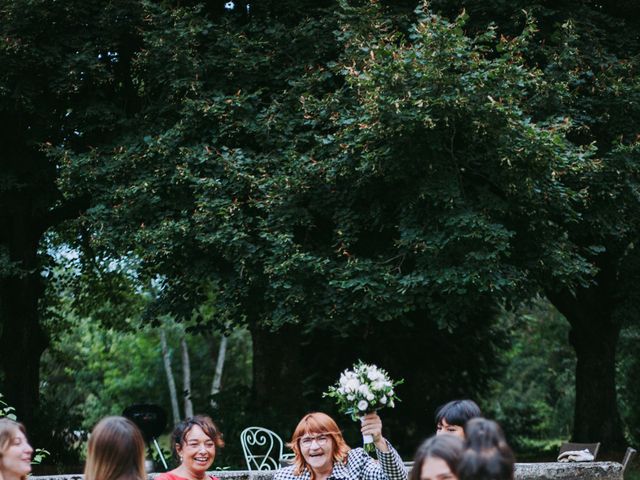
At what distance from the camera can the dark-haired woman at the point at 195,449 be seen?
6.39 metres

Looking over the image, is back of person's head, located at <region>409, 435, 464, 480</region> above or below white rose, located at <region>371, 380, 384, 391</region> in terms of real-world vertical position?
below

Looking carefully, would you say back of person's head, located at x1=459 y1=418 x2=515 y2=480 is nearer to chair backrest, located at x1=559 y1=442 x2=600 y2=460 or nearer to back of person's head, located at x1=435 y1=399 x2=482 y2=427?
back of person's head, located at x1=435 y1=399 x2=482 y2=427

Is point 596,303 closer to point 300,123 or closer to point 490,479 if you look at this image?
point 300,123

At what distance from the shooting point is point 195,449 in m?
6.41

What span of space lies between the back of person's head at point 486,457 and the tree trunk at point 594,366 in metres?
17.1

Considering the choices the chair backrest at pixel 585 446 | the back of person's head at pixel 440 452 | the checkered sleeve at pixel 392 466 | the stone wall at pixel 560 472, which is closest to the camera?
the back of person's head at pixel 440 452

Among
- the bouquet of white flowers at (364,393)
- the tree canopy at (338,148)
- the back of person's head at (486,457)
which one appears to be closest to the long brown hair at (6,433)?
the bouquet of white flowers at (364,393)

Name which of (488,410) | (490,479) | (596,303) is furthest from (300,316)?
(488,410)

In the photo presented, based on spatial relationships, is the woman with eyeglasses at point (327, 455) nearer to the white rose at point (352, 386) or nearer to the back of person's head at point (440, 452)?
the white rose at point (352, 386)

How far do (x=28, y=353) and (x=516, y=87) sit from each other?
36.9 feet

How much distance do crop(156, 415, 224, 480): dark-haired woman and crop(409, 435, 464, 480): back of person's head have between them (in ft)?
9.43

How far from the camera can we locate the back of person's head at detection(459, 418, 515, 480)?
3.10 meters

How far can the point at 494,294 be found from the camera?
13742 millimetres

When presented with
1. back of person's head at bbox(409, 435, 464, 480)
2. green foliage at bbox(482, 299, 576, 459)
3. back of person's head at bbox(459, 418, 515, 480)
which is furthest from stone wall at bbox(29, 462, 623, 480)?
green foliage at bbox(482, 299, 576, 459)
